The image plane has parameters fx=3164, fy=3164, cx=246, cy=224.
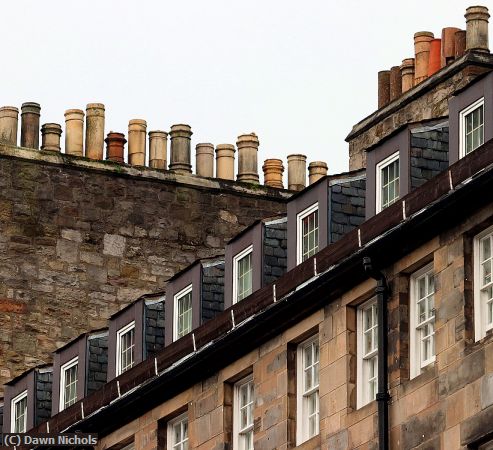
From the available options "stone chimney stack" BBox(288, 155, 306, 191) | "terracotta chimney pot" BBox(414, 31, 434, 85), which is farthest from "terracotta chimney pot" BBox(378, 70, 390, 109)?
"stone chimney stack" BBox(288, 155, 306, 191)

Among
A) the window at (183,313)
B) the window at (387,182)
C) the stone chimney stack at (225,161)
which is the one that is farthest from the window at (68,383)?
the window at (387,182)

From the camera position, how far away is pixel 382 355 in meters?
47.5

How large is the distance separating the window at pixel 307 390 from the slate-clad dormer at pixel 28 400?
411 inches

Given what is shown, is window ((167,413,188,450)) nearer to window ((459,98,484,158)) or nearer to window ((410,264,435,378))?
window ((410,264,435,378))

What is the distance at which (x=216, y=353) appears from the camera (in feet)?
172

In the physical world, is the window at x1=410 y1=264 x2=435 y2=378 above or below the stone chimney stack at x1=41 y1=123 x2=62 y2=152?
below

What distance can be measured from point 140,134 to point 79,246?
3028 millimetres

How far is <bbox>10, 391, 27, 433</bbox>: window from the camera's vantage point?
200 ft

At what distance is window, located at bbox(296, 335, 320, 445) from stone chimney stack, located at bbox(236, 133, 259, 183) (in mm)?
19359

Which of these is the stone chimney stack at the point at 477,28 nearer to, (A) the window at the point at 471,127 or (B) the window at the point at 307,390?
(B) the window at the point at 307,390

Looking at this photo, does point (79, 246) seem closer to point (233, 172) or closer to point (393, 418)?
point (233, 172)

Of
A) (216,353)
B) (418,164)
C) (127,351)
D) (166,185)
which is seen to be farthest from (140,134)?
(418,164)

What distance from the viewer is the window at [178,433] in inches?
2142

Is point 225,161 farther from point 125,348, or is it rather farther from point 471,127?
point 471,127
